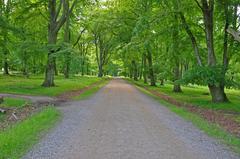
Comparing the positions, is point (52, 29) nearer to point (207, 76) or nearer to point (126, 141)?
point (207, 76)

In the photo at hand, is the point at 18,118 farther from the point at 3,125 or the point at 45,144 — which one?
the point at 45,144

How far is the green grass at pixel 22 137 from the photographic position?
254 inches

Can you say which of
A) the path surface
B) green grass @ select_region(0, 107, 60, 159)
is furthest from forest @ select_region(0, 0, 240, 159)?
the path surface

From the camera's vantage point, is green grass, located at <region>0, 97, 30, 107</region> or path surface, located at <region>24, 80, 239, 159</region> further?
green grass, located at <region>0, 97, 30, 107</region>

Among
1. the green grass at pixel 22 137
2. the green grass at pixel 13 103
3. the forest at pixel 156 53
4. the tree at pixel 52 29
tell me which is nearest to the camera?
the green grass at pixel 22 137

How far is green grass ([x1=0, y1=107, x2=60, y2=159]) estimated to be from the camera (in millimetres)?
6459

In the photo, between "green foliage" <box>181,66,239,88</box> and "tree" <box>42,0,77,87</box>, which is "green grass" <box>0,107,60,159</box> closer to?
"green foliage" <box>181,66,239,88</box>

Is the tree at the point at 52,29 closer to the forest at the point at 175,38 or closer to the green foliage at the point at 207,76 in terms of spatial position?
the forest at the point at 175,38

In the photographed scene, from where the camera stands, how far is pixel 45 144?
727 centimetres

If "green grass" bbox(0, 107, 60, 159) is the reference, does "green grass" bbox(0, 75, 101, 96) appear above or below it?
above

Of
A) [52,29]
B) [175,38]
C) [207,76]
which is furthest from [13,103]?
[52,29]

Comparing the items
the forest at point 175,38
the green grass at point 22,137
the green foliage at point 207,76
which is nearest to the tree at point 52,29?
the forest at point 175,38

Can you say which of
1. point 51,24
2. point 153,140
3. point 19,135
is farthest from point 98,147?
point 51,24

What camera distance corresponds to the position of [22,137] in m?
7.78
